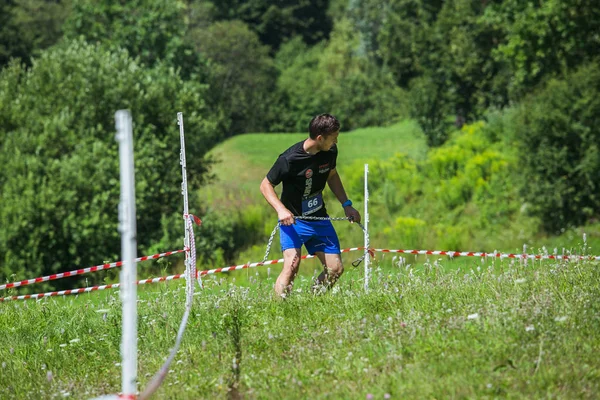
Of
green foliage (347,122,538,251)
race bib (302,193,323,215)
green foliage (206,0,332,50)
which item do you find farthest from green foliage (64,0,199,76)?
green foliage (206,0,332,50)

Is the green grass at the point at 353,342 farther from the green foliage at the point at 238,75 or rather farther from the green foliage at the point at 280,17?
the green foliage at the point at 280,17

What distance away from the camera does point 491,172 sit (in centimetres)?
3284

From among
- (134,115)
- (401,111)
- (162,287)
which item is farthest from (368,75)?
(162,287)

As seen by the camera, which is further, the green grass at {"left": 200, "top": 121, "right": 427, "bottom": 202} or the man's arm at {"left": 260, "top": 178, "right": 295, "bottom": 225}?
the green grass at {"left": 200, "top": 121, "right": 427, "bottom": 202}

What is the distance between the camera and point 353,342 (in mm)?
6641

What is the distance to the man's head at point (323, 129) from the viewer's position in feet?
27.0

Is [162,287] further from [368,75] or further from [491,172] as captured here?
[368,75]

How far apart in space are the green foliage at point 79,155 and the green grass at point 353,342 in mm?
20395

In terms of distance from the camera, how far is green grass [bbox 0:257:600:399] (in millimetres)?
5617

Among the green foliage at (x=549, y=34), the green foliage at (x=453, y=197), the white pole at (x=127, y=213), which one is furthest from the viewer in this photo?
the green foliage at (x=453, y=197)

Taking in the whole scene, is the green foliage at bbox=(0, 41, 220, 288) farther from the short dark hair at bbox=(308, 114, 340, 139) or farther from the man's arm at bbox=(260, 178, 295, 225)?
the short dark hair at bbox=(308, 114, 340, 139)

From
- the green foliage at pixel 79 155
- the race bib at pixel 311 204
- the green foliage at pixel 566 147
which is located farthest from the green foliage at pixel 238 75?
the race bib at pixel 311 204

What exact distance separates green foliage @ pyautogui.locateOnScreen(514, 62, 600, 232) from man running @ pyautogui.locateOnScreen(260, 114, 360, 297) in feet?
68.7

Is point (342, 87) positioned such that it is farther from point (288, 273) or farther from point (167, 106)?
point (288, 273)
